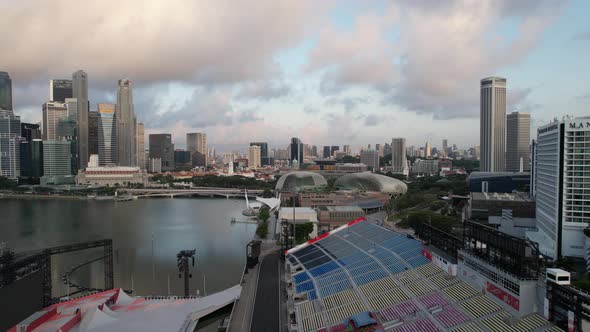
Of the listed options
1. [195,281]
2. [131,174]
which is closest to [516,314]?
[195,281]

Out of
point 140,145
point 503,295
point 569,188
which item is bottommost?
point 503,295

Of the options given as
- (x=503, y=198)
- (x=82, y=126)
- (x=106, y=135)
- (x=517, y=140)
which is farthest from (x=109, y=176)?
(x=517, y=140)

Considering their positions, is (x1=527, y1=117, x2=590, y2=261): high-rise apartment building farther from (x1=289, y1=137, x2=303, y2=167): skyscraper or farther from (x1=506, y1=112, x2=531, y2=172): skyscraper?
(x1=289, y1=137, x2=303, y2=167): skyscraper

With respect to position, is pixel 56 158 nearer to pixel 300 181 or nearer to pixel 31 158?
pixel 31 158

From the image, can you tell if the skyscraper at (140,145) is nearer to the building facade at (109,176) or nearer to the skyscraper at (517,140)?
the building facade at (109,176)

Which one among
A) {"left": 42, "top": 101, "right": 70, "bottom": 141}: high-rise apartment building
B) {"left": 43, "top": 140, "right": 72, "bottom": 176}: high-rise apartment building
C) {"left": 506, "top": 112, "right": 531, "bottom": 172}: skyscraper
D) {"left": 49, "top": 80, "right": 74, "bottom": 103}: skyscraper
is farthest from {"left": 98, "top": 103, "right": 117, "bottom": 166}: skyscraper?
{"left": 506, "top": 112, "right": 531, "bottom": 172}: skyscraper

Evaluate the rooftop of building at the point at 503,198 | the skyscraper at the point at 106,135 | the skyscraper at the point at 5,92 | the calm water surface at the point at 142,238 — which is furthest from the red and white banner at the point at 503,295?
the skyscraper at the point at 5,92

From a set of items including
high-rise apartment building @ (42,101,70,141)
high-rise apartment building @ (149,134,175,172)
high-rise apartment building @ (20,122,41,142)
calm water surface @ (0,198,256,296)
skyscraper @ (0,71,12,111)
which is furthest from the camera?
high-rise apartment building @ (149,134,175,172)
